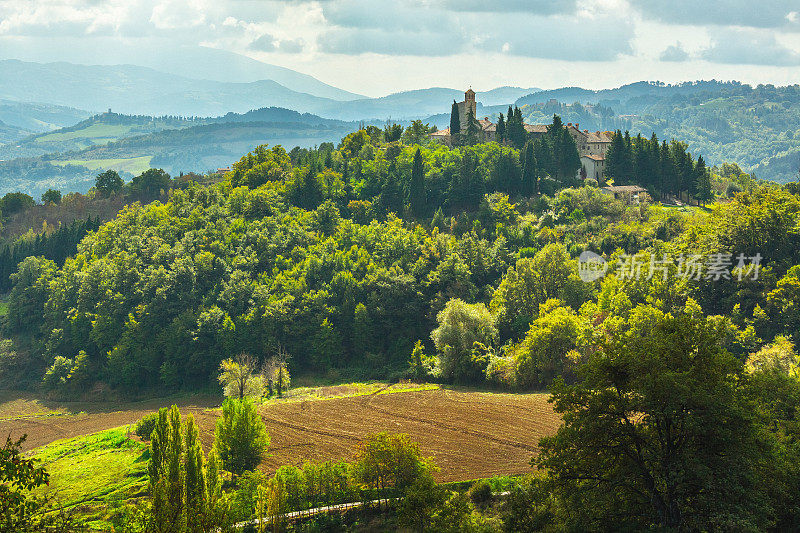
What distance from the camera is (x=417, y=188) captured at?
83812mm

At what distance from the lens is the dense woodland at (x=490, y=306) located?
854 inches

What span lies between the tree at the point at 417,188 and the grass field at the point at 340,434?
33.9 meters

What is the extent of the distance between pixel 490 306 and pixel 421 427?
23.2 m

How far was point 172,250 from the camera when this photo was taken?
3088 inches

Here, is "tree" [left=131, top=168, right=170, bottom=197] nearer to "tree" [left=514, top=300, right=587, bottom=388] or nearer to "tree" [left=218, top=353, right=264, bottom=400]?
"tree" [left=218, top=353, right=264, bottom=400]

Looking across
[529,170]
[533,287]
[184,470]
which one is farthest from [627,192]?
[184,470]

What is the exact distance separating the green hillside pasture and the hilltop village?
214 ft

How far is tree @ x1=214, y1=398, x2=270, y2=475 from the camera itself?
124 ft

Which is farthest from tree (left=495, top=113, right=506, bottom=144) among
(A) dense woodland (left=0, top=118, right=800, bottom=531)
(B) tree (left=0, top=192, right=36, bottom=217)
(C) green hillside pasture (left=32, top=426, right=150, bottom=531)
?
(B) tree (left=0, top=192, right=36, bottom=217)

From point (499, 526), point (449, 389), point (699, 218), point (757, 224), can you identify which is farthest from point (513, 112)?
point (499, 526)

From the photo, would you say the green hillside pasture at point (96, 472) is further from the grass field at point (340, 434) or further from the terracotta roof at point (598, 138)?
the terracotta roof at point (598, 138)

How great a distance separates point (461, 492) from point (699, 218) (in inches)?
1811

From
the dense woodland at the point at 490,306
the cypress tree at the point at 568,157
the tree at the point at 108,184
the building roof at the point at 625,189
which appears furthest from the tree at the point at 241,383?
the tree at the point at 108,184

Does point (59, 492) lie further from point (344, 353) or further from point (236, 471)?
point (344, 353)
